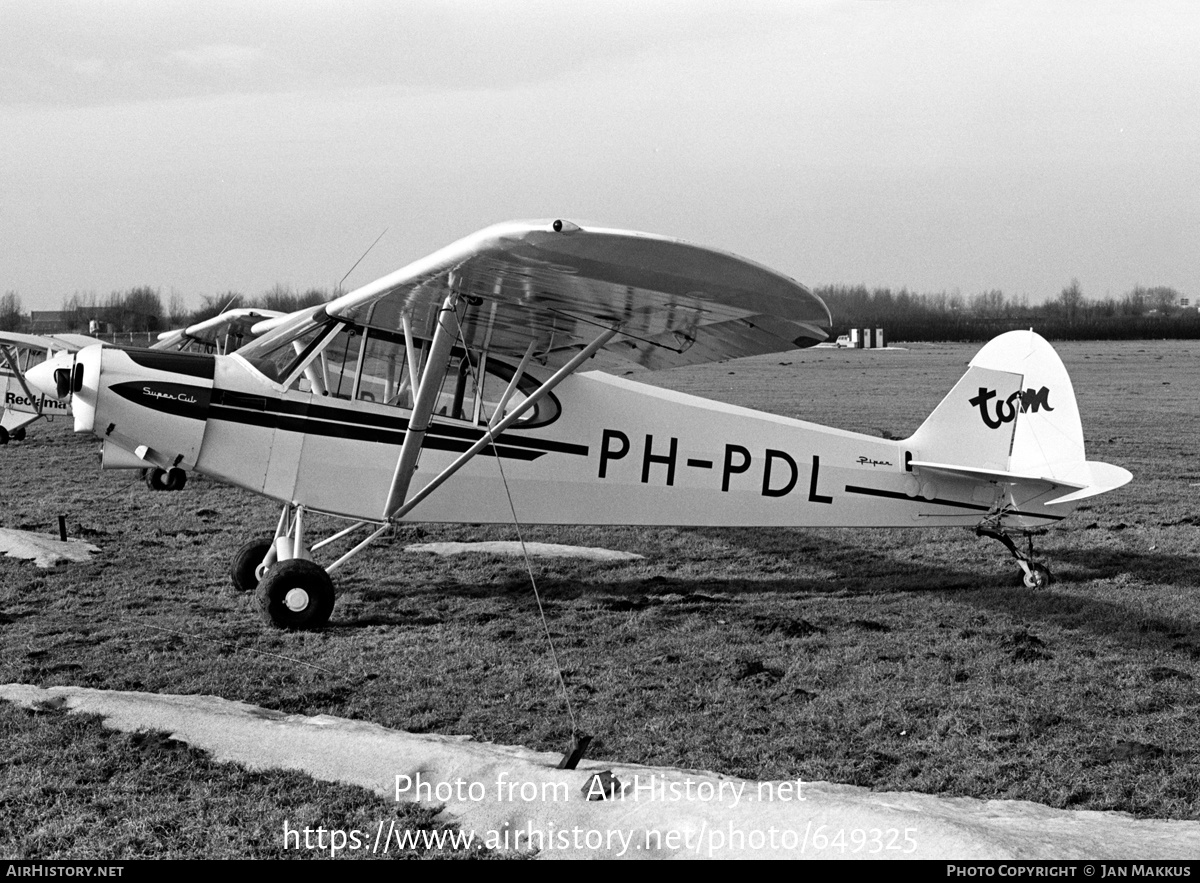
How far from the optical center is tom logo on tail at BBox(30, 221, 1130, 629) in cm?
698

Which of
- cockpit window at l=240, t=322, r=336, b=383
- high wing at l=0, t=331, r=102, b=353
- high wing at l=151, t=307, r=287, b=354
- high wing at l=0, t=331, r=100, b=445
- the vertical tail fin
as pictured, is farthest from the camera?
high wing at l=0, t=331, r=102, b=353

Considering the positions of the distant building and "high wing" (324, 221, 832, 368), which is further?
the distant building

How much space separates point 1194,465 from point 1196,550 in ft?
21.0

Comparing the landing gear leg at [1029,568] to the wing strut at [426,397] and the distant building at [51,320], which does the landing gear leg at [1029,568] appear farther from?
the distant building at [51,320]

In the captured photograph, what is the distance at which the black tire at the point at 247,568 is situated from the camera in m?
8.16

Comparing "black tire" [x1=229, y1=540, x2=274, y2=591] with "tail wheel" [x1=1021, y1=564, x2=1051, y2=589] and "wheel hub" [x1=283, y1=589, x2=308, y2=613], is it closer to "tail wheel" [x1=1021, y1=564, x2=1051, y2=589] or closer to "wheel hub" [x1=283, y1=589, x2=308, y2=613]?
"wheel hub" [x1=283, y1=589, x2=308, y2=613]

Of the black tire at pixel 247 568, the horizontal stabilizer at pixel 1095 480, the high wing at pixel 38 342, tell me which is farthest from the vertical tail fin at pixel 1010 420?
the high wing at pixel 38 342

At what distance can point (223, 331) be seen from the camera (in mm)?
20359

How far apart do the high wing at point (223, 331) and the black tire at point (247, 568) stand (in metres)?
11.5

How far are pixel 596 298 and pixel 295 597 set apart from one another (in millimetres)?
2717

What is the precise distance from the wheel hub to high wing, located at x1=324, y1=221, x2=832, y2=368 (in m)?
1.81

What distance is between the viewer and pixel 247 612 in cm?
751

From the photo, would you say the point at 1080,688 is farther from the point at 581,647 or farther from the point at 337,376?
the point at 337,376

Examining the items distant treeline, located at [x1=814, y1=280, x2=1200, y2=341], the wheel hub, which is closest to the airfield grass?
the wheel hub
